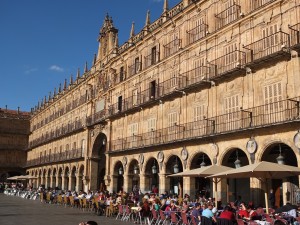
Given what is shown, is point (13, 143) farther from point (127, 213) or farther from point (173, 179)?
point (127, 213)

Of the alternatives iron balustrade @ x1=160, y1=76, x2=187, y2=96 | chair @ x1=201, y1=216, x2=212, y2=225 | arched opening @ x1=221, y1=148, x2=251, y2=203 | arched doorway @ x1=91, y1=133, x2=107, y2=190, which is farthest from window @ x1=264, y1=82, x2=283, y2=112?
arched doorway @ x1=91, y1=133, x2=107, y2=190

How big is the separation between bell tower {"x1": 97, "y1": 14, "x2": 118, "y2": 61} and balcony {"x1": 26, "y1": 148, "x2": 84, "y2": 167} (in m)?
10.9

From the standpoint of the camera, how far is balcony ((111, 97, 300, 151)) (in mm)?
18141

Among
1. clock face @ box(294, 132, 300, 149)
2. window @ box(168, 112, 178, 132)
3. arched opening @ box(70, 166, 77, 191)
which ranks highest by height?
window @ box(168, 112, 178, 132)

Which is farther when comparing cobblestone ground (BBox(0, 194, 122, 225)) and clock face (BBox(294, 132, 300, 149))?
cobblestone ground (BBox(0, 194, 122, 225))

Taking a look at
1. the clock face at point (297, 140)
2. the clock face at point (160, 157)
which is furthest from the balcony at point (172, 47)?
the clock face at point (297, 140)

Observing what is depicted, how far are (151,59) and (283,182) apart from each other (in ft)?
51.2

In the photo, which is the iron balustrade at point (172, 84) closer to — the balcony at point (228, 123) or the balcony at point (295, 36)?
the balcony at point (228, 123)

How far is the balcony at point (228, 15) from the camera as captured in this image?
22500mm

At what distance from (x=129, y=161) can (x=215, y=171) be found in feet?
47.3

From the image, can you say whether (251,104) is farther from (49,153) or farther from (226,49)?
(49,153)

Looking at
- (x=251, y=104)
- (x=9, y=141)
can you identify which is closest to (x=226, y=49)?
(x=251, y=104)

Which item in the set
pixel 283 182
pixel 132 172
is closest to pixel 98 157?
pixel 132 172

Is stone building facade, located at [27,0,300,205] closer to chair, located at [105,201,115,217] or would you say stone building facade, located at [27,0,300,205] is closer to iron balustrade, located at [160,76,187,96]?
iron balustrade, located at [160,76,187,96]
